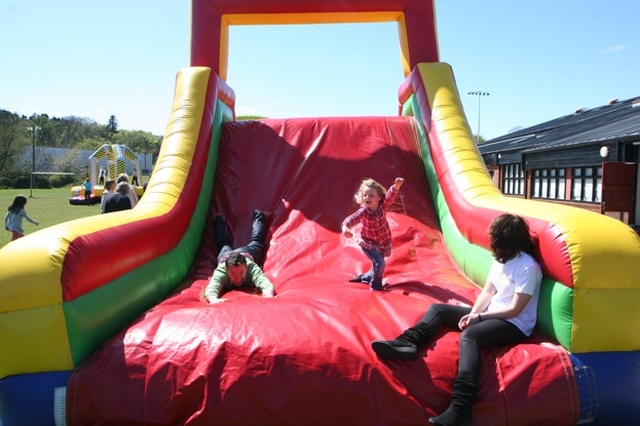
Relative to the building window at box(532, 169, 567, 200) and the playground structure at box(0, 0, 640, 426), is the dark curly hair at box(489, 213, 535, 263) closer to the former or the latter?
the playground structure at box(0, 0, 640, 426)

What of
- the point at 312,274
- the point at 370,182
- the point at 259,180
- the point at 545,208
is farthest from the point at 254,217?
the point at 545,208

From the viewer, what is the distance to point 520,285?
101 inches

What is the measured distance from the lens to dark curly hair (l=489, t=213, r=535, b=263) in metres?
2.64

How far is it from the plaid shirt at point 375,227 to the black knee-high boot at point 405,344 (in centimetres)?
115

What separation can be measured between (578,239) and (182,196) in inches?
116

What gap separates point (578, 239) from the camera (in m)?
2.44

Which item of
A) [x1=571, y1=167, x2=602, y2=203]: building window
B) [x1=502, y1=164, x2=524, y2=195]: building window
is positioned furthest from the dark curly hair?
[x1=502, y1=164, x2=524, y2=195]: building window

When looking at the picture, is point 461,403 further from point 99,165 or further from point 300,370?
point 99,165

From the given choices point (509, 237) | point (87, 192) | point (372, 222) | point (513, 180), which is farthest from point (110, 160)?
point (509, 237)

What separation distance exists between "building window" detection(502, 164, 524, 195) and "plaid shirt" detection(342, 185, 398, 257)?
49.8ft

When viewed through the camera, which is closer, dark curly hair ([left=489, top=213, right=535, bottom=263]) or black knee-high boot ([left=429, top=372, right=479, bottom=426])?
black knee-high boot ([left=429, top=372, right=479, bottom=426])

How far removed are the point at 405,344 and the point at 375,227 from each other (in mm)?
1335

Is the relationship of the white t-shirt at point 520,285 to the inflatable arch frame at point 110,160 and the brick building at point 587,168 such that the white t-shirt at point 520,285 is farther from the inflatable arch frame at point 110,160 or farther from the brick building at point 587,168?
the inflatable arch frame at point 110,160

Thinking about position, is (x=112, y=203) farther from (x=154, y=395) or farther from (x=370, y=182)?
(x=154, y=395)
